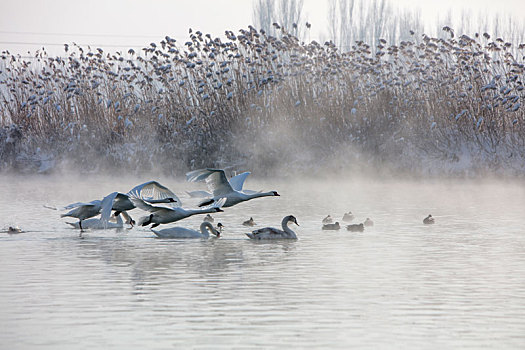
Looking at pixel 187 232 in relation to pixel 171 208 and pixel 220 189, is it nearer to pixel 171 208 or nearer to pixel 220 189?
pixel 171 208

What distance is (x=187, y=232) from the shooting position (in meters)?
11.9

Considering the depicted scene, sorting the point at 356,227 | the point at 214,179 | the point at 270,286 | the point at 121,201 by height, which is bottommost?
the point at 270,286

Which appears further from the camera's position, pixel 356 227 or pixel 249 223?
pixel 249 223

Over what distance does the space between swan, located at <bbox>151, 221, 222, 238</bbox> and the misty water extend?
7.0 inches

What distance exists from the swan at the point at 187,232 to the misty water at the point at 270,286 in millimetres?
177

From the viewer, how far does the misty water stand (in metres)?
6.16

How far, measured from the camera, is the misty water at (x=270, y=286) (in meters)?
6.16

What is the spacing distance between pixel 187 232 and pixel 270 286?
4.00 m

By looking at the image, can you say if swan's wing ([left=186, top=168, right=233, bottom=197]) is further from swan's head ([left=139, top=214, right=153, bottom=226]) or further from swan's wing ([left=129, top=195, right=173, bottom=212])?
swan's head ([left=139, top=214, right=153, bottom=226])

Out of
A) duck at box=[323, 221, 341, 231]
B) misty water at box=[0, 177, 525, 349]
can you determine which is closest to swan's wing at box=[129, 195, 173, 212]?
misty water at box=[0, 177, 525, 349]

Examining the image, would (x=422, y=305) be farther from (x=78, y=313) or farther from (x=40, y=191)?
(x=40, y=191)

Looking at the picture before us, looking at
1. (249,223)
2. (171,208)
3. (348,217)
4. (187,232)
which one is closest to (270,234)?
(187,232)

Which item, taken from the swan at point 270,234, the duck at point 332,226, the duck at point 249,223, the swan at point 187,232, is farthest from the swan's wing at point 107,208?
the duck at point 332,226

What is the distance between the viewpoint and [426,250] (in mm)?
10648
